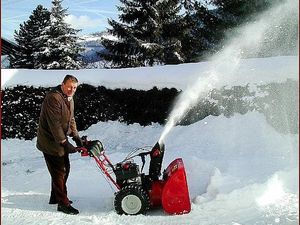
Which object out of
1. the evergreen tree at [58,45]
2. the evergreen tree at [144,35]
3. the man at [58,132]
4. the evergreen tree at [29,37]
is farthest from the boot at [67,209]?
the evergreen tree at [29,37]

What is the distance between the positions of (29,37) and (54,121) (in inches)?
1135

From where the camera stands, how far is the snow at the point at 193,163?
16.3ft

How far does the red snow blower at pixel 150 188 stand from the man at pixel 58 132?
32cm

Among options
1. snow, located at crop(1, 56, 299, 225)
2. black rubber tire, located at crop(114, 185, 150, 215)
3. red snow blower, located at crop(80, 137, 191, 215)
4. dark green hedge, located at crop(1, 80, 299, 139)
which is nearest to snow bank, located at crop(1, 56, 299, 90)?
snow, located at crop(1, 56, 299, 225)

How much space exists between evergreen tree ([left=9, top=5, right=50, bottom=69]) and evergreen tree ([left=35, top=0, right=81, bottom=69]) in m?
2.06

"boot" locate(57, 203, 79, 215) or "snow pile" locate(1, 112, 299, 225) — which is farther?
"boot" locate(57, 203, 79, 215)

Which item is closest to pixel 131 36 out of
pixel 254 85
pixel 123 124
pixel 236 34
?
pixel 236 34

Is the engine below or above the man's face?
below

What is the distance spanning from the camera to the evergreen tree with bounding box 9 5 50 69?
3099 centimetres

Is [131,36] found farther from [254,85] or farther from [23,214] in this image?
[23,214]

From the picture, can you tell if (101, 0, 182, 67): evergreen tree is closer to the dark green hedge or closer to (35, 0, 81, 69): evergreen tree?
(35, 0, 81, 69): evergreen tree

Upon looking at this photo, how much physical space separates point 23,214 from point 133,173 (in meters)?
1.43

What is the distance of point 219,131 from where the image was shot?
8641 mm

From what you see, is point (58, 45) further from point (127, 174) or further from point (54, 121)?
point (127, 174)
